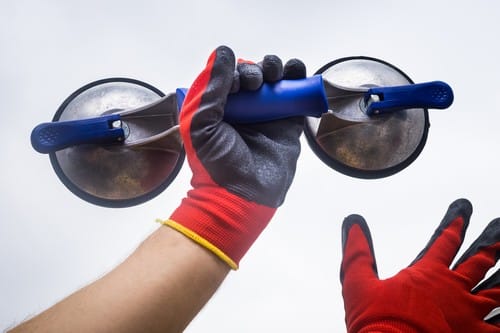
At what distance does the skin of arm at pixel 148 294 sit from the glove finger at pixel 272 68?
19.5 inches

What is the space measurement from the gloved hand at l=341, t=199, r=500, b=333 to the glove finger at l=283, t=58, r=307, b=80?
2.16 ft

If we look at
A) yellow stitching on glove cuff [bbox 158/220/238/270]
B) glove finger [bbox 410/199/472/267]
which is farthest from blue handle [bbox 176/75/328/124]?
glove finger [bbox 410/199/472/267]

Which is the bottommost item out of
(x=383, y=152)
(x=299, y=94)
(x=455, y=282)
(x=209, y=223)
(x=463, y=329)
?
→ (x=463, y=329)

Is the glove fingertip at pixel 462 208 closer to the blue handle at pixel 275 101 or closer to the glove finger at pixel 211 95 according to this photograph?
the blue handle at pixel 275 101

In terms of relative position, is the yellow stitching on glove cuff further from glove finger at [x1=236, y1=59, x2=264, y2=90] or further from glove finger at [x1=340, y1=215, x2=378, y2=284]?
glove finger at [x1=340, y1=215, x2=378, y2=284]

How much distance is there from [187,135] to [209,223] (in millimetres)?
253

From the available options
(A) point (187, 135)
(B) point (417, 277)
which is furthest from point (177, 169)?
(B) point (417, 277)

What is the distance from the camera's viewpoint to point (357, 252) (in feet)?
5.16

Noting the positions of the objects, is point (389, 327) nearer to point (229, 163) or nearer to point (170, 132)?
point (229, 163)

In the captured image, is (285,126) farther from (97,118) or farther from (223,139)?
(97,118)

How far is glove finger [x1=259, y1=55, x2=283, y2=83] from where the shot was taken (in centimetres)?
119

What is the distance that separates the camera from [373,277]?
1470 mm

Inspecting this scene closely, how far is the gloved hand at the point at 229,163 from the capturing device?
103 cm

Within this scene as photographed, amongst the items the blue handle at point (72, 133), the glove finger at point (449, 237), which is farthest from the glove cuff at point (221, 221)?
the glove finger at point (449, 237)
